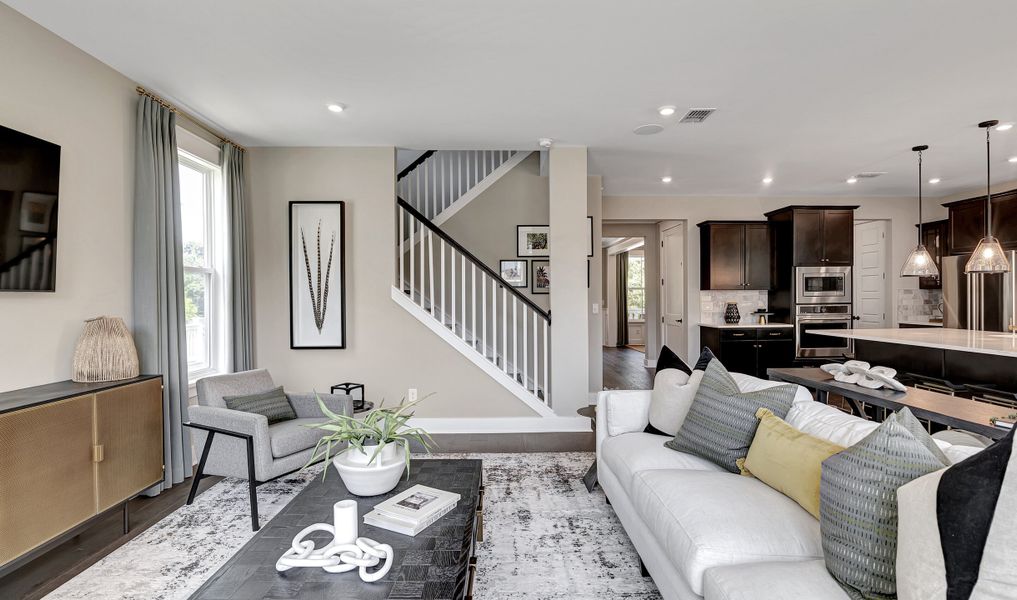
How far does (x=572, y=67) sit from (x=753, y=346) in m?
5.06

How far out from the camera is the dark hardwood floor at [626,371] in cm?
679

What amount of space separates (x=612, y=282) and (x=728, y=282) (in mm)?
5969

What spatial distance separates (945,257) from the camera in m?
6.71

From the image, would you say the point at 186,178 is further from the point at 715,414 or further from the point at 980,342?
the point at 980,342

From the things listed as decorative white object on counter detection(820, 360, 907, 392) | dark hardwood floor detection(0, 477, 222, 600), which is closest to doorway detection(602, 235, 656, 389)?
decorative white object on counter detection(820, 360, 907, 392)

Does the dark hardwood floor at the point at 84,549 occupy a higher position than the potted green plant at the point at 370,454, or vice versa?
the potted green plant at the point at 370,454

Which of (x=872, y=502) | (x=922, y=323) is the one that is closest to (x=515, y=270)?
(x=872, y=502)

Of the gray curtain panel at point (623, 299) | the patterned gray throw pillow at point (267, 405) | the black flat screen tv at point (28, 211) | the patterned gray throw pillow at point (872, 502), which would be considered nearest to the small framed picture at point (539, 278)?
the patterned gray throw pillow at point (267, 405)

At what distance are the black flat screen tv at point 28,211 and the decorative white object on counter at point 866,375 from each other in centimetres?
486

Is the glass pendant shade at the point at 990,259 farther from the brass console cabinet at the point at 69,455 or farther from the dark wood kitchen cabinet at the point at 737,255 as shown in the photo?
the brass console cabinet at the point at 69,455

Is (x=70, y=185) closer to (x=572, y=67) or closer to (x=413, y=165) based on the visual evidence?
(x=572, y=67)

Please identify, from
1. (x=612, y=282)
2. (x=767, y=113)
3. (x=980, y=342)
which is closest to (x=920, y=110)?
(x=767, y=113)

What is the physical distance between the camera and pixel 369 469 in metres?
2.00

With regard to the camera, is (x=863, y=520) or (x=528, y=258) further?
(x=528, y=258)
